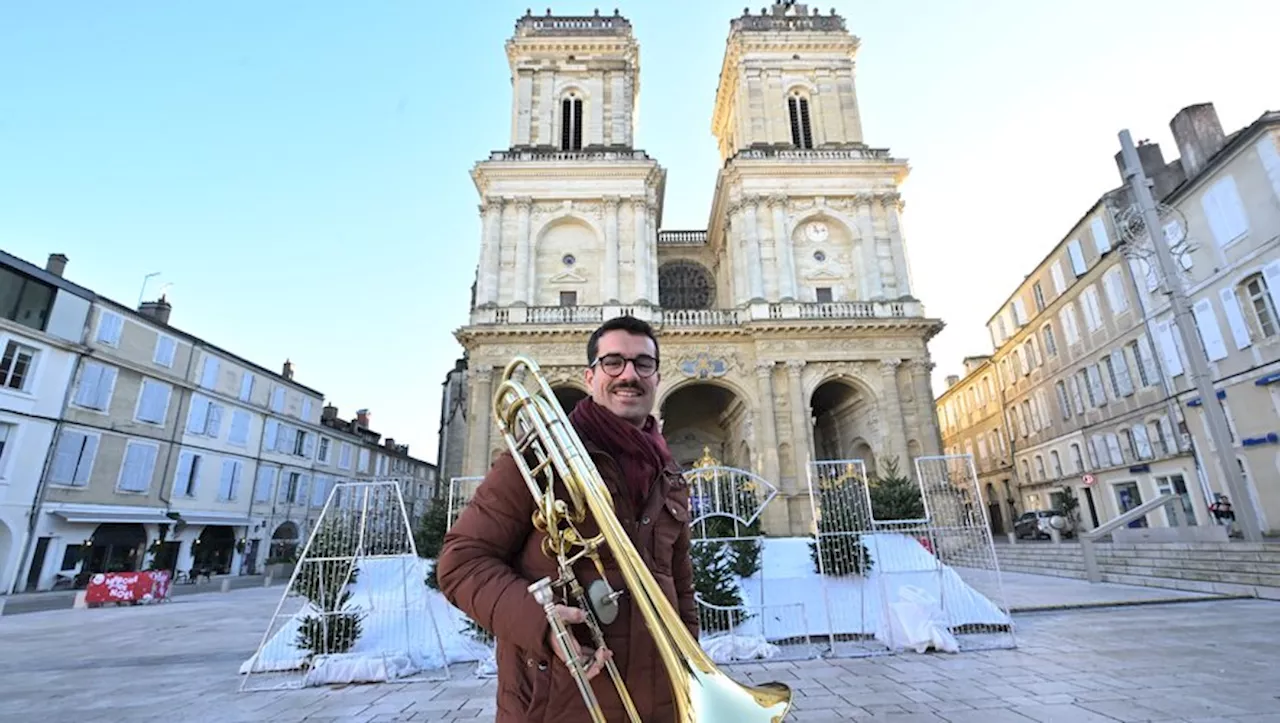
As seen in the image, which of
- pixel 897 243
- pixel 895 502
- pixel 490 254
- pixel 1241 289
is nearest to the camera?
pixel 895 502

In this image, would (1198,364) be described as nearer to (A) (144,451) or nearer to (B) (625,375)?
(B) (625,375)

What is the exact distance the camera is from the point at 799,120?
84.3ft

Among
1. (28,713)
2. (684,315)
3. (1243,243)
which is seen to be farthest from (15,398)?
(1243,243)

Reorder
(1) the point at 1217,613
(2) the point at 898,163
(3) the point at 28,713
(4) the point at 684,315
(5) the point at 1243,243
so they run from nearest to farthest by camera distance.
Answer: (3) the point at 28,713 → (1) the point at 1217,613 → (5) the point at 1243,243 → (4) the point at 684,315 → (2) the point at 898,163

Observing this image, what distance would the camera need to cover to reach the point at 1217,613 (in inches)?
319

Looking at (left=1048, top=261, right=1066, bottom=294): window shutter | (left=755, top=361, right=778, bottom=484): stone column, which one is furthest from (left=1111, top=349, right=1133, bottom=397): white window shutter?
(left=755, top=361, right=778, bottom=484): stone column

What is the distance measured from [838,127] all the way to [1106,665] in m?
24.4

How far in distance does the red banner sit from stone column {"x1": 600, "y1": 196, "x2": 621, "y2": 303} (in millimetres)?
16295

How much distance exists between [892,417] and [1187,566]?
30.3ft

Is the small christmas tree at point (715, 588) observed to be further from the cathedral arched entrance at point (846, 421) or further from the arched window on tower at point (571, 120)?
the arched window on tower at point (571, 120)

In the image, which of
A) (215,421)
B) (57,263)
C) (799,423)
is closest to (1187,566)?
(799,423)

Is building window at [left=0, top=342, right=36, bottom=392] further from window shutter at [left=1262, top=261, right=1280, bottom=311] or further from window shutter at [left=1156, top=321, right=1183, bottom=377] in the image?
window shutter at [left=1156, top=321, right=1183, bottom=377]

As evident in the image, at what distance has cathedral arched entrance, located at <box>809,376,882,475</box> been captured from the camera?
20609 millimetres

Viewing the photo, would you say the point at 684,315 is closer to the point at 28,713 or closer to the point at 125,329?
the point at 28,713
